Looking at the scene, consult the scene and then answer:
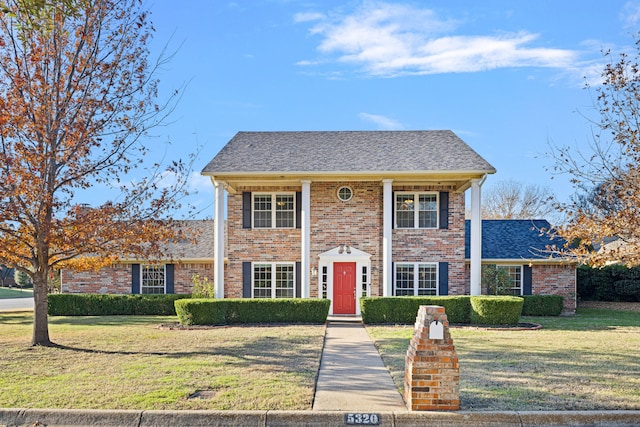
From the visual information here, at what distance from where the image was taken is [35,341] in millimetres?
13734

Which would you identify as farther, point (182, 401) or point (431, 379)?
point (182, 401)

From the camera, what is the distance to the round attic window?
21.7m

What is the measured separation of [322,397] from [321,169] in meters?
13.1

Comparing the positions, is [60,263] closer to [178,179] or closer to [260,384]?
[178,179]

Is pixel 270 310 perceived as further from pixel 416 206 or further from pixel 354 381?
pixel 354 381

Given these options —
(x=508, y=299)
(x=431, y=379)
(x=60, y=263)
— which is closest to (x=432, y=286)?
(x=508, y=299)

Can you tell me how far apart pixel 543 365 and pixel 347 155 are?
12.6 meters

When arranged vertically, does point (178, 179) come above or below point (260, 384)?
above

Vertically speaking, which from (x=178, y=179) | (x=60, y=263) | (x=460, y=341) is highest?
(x=178, y=179)

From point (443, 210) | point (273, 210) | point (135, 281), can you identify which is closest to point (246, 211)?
point (273, 210)

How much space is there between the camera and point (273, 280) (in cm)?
2172

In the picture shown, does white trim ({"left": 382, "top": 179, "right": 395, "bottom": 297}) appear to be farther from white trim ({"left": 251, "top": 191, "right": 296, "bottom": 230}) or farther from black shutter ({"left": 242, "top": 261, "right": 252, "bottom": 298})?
black shutter ({"left": 242, "top": 261, "right": 252, "bottom": 298})

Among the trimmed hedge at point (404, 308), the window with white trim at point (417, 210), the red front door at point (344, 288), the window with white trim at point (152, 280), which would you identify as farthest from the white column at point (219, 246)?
the window with white trim at point (417, 210)

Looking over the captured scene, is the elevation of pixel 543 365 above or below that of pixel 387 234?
below
